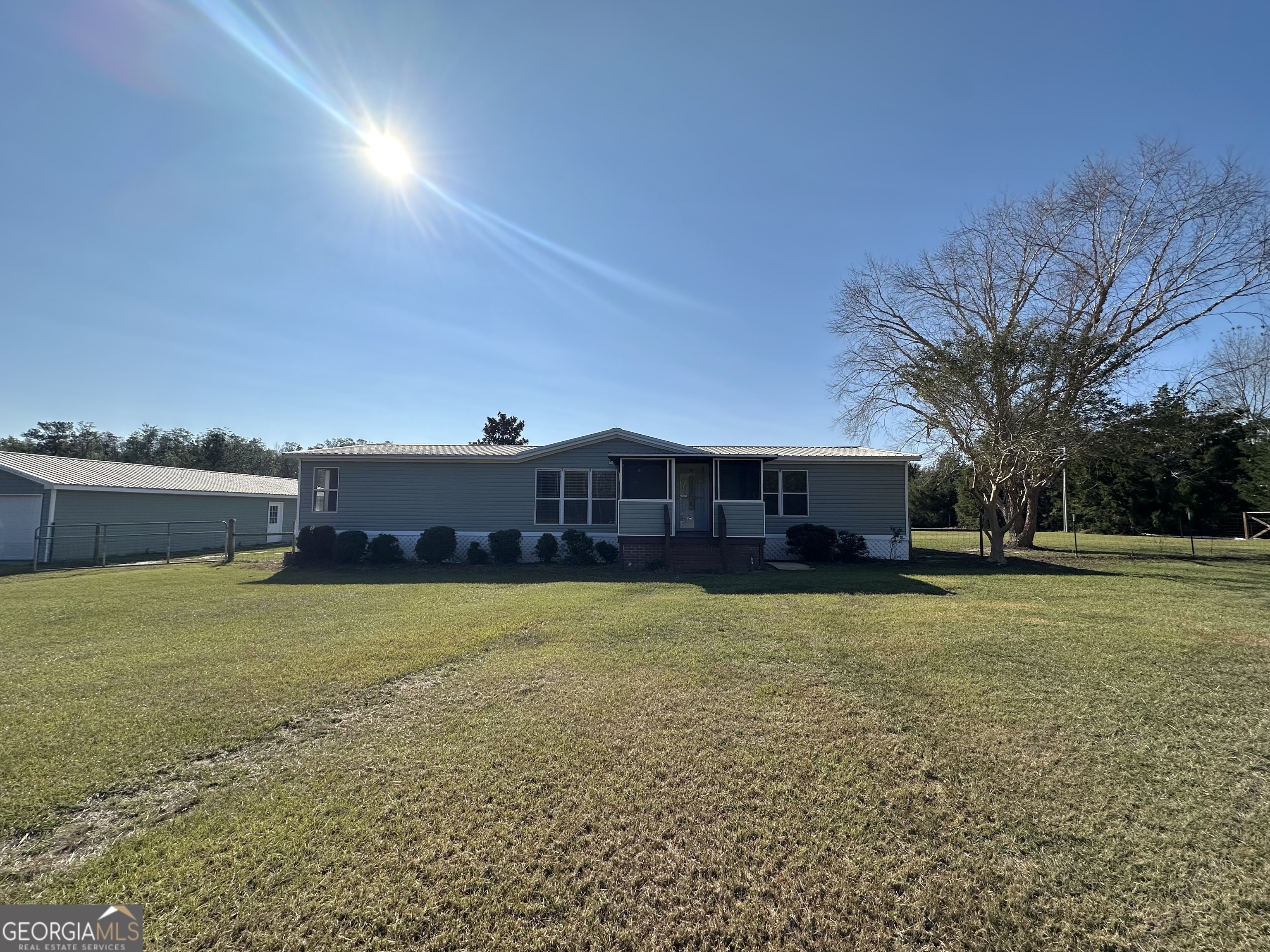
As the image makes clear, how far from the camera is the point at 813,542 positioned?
15.3 metres

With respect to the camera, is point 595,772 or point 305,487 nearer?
point 595,772

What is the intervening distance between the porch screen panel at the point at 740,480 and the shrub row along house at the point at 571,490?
0.46m

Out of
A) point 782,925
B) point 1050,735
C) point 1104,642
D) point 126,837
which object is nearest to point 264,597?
point 126,837

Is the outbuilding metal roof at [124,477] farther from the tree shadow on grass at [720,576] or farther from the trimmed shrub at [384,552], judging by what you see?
the tree shadow on grass at [720,576]

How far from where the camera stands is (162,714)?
14.2ft

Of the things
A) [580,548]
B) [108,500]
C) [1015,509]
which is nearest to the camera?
[580,548]

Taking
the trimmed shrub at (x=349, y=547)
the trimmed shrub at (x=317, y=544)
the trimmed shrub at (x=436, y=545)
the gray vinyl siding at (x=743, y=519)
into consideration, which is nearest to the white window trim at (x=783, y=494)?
the gray vinyl siding at (x=743, y=519)

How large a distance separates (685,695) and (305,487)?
50.5ft

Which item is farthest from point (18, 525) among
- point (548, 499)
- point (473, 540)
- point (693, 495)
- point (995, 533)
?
point (995, 533)

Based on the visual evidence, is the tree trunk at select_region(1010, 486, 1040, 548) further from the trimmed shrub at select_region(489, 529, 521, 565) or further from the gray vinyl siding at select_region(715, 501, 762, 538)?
the trimmed shrub at select_region(489, 529, 521, 565)

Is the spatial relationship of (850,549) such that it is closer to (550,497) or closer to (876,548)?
(876,548)

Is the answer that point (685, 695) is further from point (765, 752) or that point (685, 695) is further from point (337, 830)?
point (337, 830)

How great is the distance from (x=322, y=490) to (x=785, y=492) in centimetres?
1414

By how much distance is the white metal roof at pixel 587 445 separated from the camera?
1514 cm
